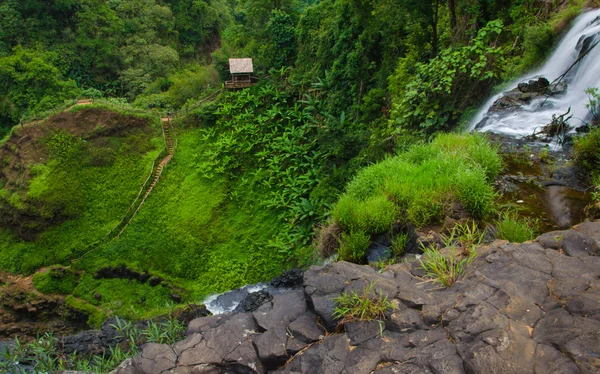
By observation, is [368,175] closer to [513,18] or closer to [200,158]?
[513,18]

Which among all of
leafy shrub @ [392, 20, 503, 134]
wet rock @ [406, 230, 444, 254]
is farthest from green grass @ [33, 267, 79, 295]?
wet rock @ [406, 230, 444, 254]

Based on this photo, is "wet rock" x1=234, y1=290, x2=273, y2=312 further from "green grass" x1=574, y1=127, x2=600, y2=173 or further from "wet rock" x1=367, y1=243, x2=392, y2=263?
"green grass" x1=574, y1=127, x2=600, y2=173

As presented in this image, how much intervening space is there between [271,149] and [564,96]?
34.9 feet

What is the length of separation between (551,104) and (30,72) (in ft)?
80.4

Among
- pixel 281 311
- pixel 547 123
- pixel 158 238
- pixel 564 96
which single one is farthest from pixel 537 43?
pixel 158 238

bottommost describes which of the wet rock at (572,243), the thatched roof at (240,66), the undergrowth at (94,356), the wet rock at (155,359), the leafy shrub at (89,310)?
the leafy shrub at (89,310)

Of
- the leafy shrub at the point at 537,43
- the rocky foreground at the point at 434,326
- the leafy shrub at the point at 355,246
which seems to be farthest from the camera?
the leafy shrub at the point at 537,43

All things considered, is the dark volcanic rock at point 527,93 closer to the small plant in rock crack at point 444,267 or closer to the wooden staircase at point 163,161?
the small plant in rock crack at point 444,267

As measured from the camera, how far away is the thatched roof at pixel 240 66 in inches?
721

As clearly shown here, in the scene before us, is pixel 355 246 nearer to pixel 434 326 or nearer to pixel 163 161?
pixel 434 326

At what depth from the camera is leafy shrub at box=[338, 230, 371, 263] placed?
18.3ft

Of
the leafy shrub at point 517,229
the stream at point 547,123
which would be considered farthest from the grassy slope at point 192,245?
the leafy shrub at point 517,229

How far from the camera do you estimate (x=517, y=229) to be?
455cm

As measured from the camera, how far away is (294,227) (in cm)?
1279
